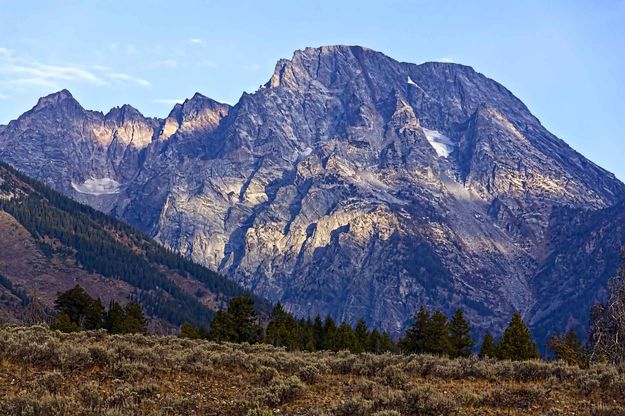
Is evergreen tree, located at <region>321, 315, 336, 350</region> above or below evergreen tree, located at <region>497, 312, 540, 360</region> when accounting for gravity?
below

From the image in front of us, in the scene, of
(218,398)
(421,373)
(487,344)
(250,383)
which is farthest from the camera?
(487,344)

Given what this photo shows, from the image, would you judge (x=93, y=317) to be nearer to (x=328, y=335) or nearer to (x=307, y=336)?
(x=307, y=336)

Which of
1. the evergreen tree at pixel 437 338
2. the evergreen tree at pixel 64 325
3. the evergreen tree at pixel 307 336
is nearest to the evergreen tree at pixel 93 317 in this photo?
the evergreen tree at pixel 64 325

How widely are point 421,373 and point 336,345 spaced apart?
65.7 metres

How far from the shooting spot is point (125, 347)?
27203mm

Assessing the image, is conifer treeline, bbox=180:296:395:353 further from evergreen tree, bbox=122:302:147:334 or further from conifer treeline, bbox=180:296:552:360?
evergreen tree, bbox=122:302:147:334

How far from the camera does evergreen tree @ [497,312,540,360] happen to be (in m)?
74.6

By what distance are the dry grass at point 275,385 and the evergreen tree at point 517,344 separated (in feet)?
158

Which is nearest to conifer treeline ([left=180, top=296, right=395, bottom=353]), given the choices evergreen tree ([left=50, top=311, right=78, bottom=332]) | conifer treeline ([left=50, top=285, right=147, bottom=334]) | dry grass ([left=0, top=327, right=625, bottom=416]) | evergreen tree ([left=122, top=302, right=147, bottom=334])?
evergreen tree ([left=122, top=302, right=147, bottom=334])

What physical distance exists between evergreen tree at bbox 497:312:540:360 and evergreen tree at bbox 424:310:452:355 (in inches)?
342

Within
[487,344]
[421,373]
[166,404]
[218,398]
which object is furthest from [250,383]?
[487,344]

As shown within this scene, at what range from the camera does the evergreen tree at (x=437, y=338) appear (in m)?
84.4

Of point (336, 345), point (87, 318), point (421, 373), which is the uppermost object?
point (421, 373)

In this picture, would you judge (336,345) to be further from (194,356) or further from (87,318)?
(194,356)
